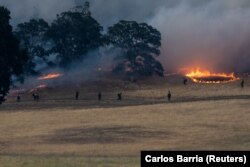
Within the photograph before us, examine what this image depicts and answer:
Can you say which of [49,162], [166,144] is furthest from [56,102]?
[49,162]

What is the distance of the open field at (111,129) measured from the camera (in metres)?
31.2

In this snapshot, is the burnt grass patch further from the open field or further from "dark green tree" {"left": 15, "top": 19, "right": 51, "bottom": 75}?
"dark green tree" {"left": 15, "top": 19, "right": 51, "bottom": 75}

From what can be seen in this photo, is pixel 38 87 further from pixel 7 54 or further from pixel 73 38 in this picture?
pixel 7 54

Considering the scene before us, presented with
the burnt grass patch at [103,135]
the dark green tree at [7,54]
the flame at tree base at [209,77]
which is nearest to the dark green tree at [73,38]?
the flame at tree base at [209,77]

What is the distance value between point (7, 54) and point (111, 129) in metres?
10.8

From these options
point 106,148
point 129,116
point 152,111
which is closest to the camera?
point 106,148

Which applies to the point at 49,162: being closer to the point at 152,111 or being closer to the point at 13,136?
the point at 13,136

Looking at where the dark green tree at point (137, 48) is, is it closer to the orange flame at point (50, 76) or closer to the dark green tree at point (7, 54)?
the orange flame at point (50, 76)

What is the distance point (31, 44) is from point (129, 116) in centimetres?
5050

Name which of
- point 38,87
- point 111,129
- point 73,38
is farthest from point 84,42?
point 111,129

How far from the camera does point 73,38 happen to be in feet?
319

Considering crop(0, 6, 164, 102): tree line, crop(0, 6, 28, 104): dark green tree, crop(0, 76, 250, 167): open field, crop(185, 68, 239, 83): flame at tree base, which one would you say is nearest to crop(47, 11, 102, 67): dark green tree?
crop(0, 6, 164, 102): tree line

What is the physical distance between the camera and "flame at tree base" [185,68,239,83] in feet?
295

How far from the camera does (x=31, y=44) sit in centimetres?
9912
